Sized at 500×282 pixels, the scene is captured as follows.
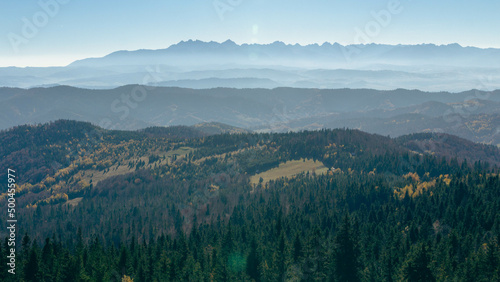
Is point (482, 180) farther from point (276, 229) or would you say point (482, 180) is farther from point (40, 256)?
point (40, 256)

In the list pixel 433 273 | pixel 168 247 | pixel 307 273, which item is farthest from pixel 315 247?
pixel 168 247

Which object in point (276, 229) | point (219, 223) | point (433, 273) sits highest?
point (433, 273)

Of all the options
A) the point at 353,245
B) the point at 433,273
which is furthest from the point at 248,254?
the point at 433,273

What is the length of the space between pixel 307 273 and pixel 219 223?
3470 inches

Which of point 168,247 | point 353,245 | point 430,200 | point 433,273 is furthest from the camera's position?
point 430,200

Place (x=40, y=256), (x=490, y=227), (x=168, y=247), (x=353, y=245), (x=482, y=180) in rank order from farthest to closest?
(x=482, y=180) < (x=168, y=247) < (x=490, y=227) < (x=40, y=256) < (x=353, y=245)

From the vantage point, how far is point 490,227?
415 ft

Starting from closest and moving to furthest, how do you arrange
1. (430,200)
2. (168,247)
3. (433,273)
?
1. (433,273)
2. (168,247)
3. (430,200)

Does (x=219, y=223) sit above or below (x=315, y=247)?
below

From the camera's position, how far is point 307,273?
10144cm

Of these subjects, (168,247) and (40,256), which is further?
(168,247)

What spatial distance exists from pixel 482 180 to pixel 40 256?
164 metres

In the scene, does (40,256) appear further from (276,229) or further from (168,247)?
(276,229)

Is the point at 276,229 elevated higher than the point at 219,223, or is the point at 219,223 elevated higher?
the point at 276,229
